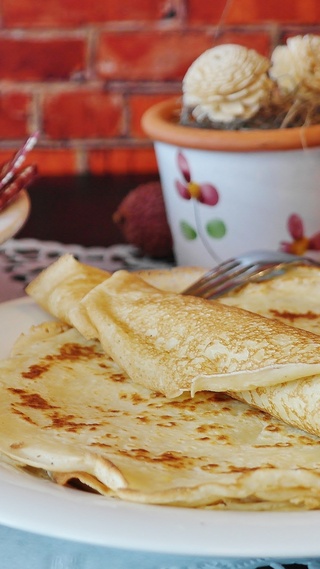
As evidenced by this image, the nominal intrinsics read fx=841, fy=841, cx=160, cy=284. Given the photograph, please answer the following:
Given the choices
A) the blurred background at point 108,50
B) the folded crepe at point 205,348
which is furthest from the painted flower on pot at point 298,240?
the blurred background at point 108,50

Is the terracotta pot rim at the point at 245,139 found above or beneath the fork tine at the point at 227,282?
above

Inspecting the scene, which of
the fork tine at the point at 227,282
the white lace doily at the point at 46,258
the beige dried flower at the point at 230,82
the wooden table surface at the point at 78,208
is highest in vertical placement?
the beige dried flower at the point at 230,82

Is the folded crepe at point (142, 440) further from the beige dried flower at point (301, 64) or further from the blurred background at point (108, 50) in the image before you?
the blurred background at point (108, 50)

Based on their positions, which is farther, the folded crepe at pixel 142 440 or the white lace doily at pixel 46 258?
the white lace doily at pixel 46 258

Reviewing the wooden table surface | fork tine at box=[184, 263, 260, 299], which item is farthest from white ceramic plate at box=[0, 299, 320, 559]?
the wooden table surface

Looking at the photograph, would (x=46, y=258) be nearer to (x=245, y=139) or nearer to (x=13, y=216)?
(x=13, y=216)

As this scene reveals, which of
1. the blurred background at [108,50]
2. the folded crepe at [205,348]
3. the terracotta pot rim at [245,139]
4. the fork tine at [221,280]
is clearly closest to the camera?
the folded crepe at [205,348]

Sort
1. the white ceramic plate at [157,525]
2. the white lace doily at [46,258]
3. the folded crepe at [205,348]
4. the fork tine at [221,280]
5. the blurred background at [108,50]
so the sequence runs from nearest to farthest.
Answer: the white ceramic plate at [157,525] → the folded crepe at [205,348] → the fork tine at [221,280] → the white lace doily at [46,258] → the blurred background at [108,50]
